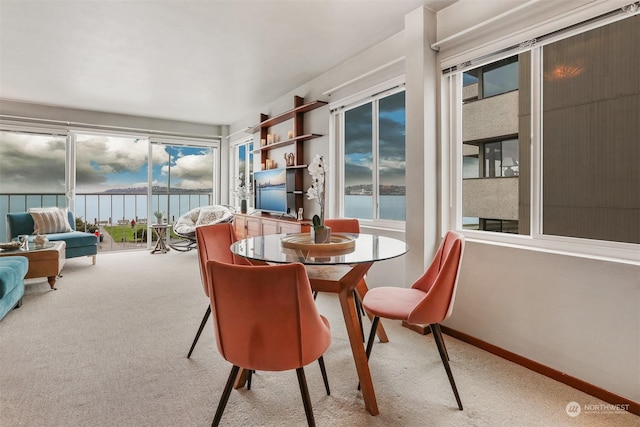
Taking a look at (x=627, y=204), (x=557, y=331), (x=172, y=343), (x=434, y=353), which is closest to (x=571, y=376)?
(x=557, y=331)

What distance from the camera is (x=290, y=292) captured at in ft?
4.06

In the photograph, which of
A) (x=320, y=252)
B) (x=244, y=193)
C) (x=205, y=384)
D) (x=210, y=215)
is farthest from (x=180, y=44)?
(x=210, y=215)

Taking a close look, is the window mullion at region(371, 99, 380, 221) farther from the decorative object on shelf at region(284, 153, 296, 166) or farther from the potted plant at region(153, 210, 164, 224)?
the potted plant at region(153, 210, 164, 224)

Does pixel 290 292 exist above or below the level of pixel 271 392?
above

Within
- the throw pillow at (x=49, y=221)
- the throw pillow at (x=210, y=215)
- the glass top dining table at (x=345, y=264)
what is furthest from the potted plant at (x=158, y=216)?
the glass top dining table at (x=345, y=264)

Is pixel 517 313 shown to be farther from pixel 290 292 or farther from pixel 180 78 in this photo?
pixel 180 78

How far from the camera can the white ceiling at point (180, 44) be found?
2.65m

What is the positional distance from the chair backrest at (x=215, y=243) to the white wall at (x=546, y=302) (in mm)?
1464

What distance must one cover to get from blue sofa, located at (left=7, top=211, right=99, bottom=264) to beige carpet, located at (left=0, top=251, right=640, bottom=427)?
1875mm

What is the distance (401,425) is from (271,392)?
→ 705 millimetres

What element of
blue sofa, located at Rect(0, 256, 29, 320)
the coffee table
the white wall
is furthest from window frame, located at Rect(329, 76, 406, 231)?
the coffee table

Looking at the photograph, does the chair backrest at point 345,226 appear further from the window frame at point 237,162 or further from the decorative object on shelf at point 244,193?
the window frame at point 237,162

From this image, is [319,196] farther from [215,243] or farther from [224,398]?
[224,398]

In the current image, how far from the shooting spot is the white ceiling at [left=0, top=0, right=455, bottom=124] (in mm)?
2648
